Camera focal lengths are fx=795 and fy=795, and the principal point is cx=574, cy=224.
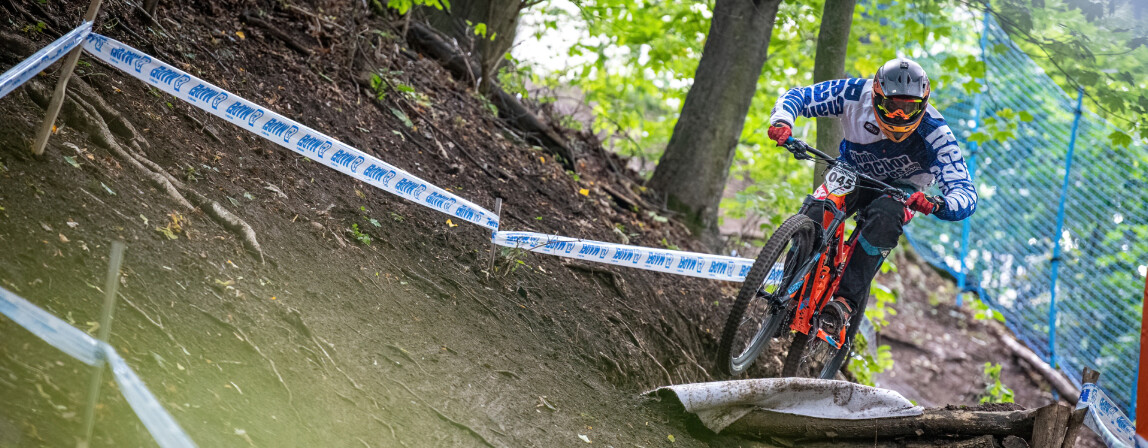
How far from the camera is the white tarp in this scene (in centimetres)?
438

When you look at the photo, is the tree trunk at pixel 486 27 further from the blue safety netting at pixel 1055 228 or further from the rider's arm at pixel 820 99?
the blue safety netting at pixel 1055 228

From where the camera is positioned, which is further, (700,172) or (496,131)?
(700,172)

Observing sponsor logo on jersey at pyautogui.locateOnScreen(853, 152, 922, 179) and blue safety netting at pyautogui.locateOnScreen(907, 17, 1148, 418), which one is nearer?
sponsor logo on jersey at pyautogui.locateOnScreen(853, 152, 922, 179)

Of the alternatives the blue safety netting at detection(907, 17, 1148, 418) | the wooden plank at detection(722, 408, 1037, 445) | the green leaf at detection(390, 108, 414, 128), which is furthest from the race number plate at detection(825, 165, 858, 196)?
the blue safety netting at detection(907, 17, 1148, 418)

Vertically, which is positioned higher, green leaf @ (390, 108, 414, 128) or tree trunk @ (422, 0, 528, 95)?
tree trunk @ (422, 0, 528, 95)

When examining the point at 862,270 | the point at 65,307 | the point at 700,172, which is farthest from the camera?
the point at 700,172

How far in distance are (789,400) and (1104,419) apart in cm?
159

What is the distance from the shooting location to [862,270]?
5285mm

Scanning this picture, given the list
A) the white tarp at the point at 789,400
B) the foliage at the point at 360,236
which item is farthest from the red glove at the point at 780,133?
the foliage at the point at 360,236

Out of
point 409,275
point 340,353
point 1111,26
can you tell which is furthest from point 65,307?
point 1111,26

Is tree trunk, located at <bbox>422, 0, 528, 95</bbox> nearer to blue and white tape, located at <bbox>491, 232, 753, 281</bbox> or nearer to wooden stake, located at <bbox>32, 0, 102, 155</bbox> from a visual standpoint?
blue and white tape, located at <bbox>491, 232, 753, 281</bbox>

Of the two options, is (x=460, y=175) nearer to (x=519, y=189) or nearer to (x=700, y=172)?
(x=519, y=189)

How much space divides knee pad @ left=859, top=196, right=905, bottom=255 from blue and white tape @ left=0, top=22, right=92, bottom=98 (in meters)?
4.55

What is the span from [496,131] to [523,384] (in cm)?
402
